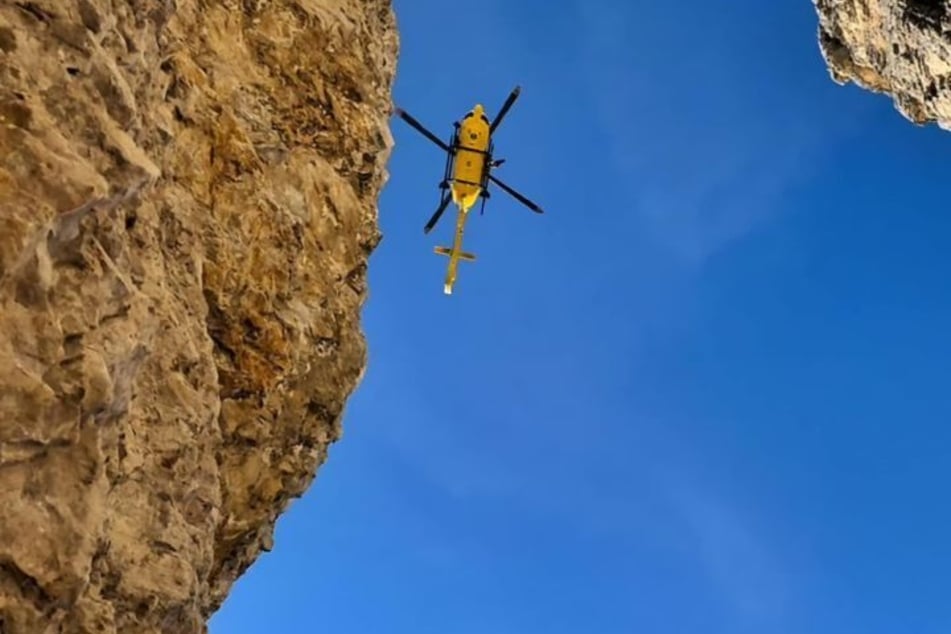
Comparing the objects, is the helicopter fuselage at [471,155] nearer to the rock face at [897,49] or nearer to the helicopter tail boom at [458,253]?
the helicopter tail boom at [458,253]

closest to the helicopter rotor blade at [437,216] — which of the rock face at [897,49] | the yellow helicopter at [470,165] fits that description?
the yellow helicopter at [470,165]

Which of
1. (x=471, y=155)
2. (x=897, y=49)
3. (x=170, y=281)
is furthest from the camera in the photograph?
(x=471, y=155)

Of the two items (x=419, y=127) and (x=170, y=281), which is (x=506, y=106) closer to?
(x=419, y=127)

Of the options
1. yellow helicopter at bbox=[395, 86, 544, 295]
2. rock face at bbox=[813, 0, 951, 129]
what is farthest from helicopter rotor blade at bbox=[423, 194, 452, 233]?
rock face at bbox=[813, 0, 951, 129]

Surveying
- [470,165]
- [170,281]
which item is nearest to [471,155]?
[470,165]

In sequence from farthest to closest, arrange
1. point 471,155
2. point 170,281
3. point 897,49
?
point 471,155
point 897,49
point 170,281

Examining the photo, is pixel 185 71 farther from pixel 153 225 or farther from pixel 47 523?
pixel 47 523

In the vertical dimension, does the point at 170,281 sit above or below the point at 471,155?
below
